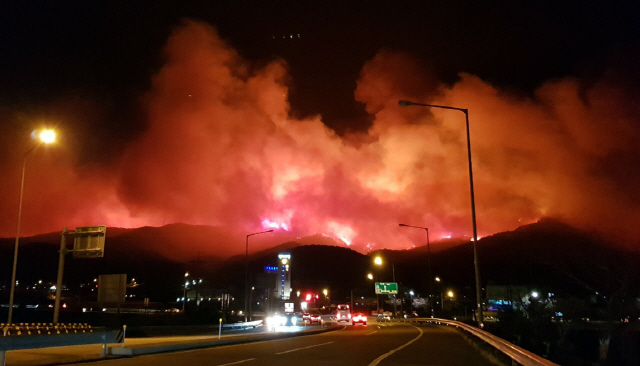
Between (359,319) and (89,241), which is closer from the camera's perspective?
(89,241)

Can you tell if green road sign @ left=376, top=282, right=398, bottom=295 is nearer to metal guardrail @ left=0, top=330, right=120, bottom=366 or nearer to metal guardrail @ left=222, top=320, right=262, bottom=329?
metal guardrail @ left=222, top=320, right=262, bottom=329

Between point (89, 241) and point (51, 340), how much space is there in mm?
12949

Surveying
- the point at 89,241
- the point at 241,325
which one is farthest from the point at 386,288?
the point at 89,241

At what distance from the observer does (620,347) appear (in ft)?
157

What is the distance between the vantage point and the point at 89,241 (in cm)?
2847

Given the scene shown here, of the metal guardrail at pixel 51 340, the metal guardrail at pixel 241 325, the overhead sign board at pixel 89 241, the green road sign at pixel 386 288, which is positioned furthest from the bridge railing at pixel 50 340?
the green road sign at pixel 386 288

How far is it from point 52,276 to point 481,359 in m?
185

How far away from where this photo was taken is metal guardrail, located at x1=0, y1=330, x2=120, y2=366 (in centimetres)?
1450

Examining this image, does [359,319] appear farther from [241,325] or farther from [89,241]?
[89,241]

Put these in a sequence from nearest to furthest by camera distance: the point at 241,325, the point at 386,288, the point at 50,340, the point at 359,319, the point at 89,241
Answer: the point at 50,340, the point at 89,241, the point at 241,325, the point at 359,319, the point at 386,288

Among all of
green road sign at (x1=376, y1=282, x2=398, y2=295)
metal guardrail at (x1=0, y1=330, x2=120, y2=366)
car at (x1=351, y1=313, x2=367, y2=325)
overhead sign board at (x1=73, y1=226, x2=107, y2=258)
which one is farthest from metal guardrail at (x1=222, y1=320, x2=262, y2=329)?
metal guardrail at (x1=0, y1=330, x2=120, y2=366)

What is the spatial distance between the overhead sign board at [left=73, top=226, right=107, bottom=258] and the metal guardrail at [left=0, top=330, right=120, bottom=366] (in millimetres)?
9722

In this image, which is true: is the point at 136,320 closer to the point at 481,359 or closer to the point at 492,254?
the point at 481,359

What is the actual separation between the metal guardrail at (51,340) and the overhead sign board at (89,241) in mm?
9722
